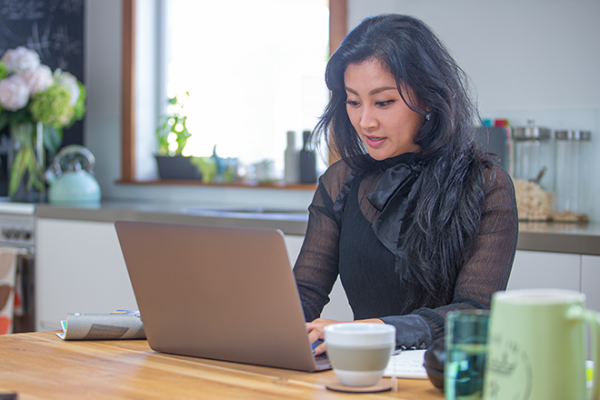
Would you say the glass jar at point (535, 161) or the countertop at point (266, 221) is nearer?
the countertop at point (266, 221)

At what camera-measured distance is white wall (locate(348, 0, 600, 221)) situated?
212 centimetres

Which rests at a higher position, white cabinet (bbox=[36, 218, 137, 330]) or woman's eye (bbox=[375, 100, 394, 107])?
woman's eye (bbox=[375, 100, 394, 107])

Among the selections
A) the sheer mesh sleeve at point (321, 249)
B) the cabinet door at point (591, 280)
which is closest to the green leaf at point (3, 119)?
the sheer mesh sleeve at point (321, 249)

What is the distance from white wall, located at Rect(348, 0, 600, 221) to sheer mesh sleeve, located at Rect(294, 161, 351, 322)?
93 cm

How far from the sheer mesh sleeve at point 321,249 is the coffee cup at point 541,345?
0.79 m

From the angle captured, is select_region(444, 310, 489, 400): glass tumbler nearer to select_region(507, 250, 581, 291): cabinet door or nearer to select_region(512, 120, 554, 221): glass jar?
select_region(507, 250, 581, 291): cabinet door

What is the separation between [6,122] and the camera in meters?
3.12

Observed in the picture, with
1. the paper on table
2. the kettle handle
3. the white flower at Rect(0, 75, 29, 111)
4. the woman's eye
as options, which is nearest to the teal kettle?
the kettle handle

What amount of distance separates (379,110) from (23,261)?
6.49 feet

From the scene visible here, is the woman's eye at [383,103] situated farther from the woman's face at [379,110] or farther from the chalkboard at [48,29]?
the chalkboard at [48,29]

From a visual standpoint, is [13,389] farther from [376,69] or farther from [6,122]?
[6,122]

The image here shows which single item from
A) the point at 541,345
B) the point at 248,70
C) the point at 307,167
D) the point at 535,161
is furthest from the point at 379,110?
the point at 248,70

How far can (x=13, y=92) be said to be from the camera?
9.66ft

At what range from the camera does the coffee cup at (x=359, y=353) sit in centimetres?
78
